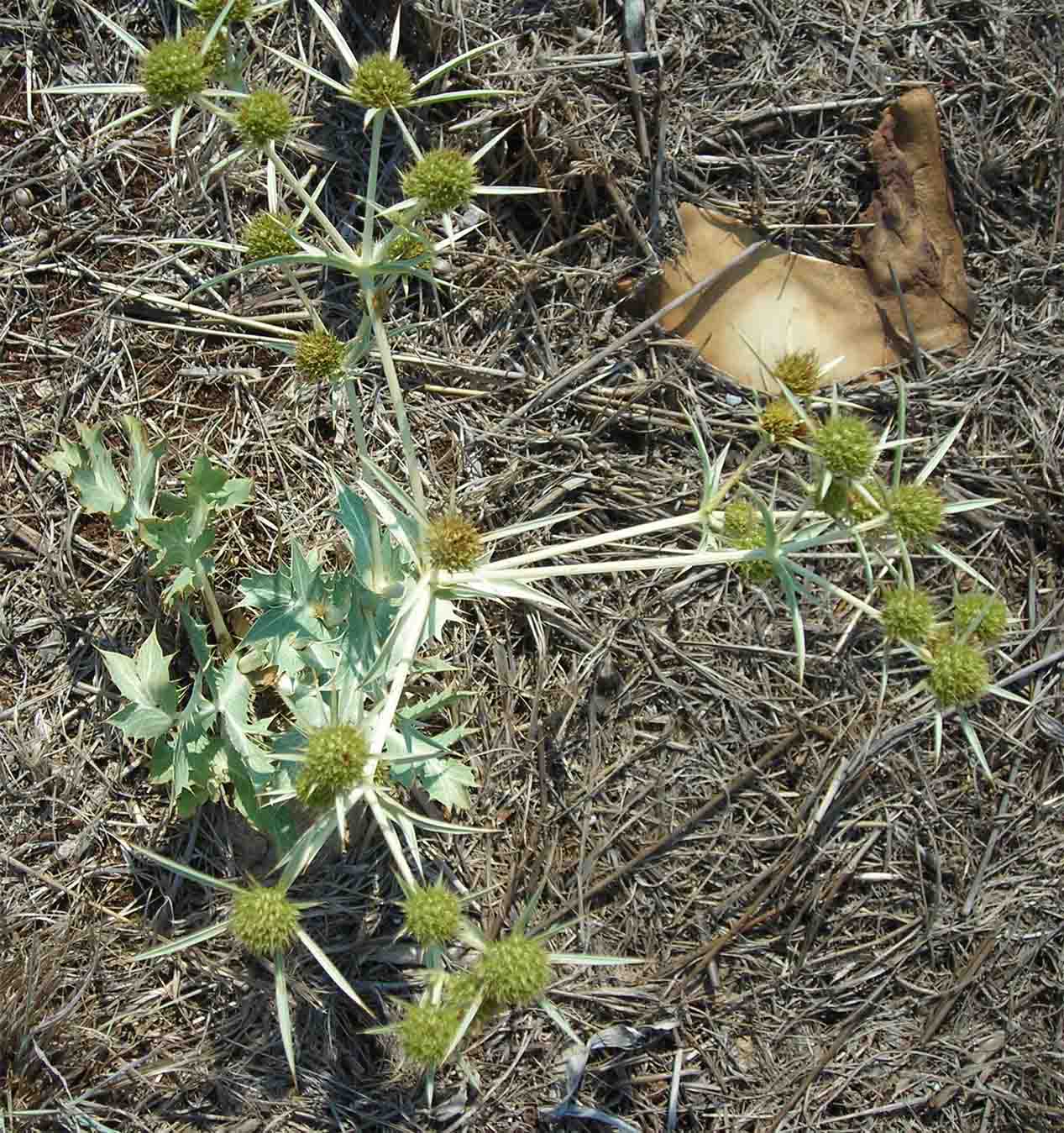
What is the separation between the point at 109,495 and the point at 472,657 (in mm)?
1261

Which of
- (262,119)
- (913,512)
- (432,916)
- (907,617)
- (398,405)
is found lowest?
(432,916)

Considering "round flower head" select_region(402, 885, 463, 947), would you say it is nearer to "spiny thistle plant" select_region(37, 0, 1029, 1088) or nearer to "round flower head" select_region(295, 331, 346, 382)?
"spiny thistle plant" select_region(37, 0, 1029, 1088)

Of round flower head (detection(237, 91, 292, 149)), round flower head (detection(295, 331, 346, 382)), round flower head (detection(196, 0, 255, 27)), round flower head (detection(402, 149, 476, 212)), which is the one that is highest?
round flower head (detection(196, 0, 255, 27))

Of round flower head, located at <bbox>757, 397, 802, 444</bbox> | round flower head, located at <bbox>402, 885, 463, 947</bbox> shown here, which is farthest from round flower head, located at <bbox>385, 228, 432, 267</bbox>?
round flower head, located at <bbox>402, 885, 463, 947</bbox>

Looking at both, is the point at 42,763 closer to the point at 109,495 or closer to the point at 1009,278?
the point at 109,495

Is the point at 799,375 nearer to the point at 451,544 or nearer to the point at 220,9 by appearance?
the point at 451,544

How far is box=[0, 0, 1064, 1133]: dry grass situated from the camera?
3266 millimetres

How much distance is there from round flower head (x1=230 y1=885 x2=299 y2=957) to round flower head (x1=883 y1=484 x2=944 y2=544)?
177cm

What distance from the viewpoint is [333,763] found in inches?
90.4

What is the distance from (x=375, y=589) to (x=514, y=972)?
3.58 feet

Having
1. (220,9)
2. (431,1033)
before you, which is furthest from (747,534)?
(220,9)

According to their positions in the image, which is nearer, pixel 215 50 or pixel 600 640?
pixel 215 50

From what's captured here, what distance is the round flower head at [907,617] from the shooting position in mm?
2512

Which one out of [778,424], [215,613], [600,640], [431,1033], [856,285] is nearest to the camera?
[431,1033]
